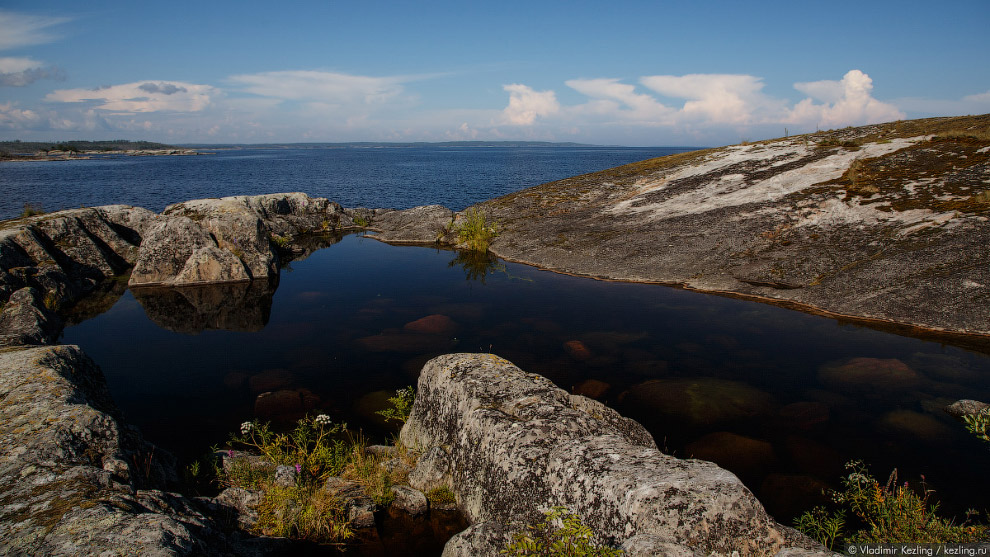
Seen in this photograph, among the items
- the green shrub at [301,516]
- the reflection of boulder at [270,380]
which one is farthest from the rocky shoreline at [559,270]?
the reflection of boulder at [270,380]

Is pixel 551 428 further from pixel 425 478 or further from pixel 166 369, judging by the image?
pixel 166 369

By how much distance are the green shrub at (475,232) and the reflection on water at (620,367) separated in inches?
297

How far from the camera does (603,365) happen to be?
1268cm

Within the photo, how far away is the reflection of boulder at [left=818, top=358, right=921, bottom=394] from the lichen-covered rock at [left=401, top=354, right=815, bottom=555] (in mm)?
5978

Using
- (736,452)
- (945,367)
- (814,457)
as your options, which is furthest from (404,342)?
(945,367)

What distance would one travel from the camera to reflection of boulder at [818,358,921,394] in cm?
1106

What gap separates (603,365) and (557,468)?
689cm

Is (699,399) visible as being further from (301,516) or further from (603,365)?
(301,516)

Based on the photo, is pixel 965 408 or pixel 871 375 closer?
pixel 965 408

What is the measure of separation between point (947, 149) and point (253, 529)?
31.1 m

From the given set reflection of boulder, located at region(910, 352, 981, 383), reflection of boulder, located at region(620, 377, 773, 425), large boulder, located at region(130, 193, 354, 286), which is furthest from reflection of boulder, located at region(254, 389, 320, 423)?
reflection of boulder, located at region(910, 352, 981, 383)

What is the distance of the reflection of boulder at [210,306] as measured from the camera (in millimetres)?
16359

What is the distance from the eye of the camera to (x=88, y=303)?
60.6ft

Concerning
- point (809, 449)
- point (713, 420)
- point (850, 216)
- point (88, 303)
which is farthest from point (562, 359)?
point (88, 303)
